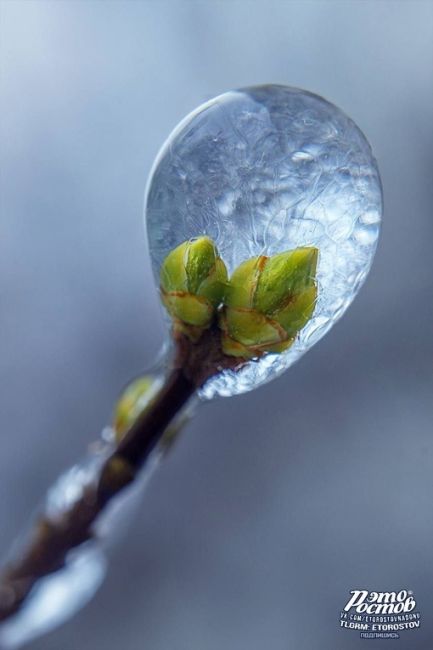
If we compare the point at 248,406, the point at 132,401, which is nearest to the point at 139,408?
the point at 132,401

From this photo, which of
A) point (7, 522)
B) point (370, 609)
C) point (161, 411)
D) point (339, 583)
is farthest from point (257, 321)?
point (7, 522)

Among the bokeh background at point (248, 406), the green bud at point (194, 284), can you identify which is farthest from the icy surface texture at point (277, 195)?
the bokeh background at point (248, 406)

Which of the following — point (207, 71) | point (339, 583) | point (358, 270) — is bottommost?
point (339, 583)

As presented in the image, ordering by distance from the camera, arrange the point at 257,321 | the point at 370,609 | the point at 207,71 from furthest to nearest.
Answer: the point at 207,71 → the point at 370,609 → the point at 257,321

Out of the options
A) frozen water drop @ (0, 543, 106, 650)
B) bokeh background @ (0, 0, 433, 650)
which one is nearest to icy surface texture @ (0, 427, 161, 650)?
frozen water drop @ (0, 543, 106, 650)

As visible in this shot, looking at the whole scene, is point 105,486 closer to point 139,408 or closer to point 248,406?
point 139,408

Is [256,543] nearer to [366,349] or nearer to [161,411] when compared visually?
[366,349]
